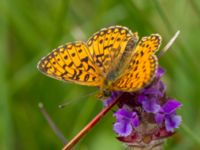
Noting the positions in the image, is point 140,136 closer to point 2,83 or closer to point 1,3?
point 2,83

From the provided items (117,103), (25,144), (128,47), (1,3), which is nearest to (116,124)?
(117,103)

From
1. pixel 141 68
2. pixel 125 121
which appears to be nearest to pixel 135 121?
pixel 125 121

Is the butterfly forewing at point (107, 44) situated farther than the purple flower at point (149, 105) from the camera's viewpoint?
Yes

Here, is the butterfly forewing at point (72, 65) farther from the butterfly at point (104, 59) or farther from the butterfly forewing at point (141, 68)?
the butterfly forewing at point (141, 68)

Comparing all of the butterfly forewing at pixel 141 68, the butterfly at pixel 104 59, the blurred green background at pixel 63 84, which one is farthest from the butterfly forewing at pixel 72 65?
the blurred green background at pixel 63 84

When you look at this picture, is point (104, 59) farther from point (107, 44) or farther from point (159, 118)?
point (159, 118)
